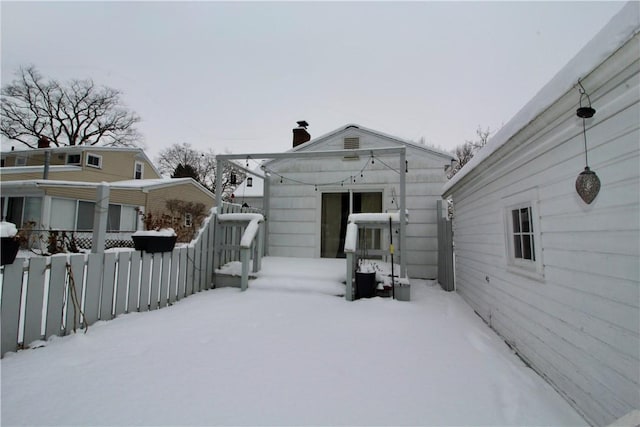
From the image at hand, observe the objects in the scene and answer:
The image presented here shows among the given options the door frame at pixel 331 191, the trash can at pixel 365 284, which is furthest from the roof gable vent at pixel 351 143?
the trash can at pixel 365 284

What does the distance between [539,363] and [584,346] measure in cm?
74

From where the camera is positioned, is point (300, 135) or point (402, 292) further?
point (300, 135)

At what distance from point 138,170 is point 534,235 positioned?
68.6 ft

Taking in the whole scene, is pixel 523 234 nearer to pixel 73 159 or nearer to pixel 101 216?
pixel 101 216

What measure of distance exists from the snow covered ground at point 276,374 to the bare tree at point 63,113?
25778 millimetres

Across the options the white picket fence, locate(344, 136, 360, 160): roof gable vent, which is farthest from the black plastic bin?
locate(344, 136, 360, 160): roof gable vent

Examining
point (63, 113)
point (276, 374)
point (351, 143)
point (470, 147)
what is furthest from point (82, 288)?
point (63, 113)

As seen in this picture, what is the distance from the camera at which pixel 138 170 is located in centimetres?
1798

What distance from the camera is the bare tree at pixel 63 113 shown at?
69.7 ft

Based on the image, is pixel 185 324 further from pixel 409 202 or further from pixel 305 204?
pixel 409 202

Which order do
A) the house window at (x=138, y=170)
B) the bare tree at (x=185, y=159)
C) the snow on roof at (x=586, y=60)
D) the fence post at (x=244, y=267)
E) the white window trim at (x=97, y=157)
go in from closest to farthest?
the snow on roof at (x=586, y=60), the fence post at (x=244, y=267), the white window trim at (x=97, y=157), the house window at (x=138, y=170), the bare tree at (x=185, y=159)

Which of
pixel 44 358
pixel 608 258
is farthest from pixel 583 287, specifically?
pixel 44 358

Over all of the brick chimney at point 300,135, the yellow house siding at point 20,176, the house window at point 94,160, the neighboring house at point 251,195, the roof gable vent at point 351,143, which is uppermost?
the house window at point 94,160

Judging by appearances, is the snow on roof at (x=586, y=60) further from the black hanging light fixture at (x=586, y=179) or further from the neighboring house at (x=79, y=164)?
the neighboring house at (x=79, y=164)
